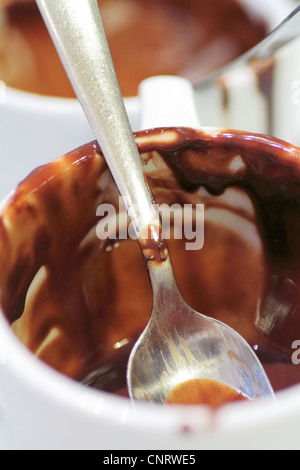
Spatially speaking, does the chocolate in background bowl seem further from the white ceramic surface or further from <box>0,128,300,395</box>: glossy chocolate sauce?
the white ceramic surface

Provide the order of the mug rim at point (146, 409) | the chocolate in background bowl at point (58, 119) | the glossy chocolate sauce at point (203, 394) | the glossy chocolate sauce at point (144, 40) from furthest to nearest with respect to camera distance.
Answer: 1. the glossy chocolate sauce at point (144, 40)
2. the chocolate in background bowl at point (58, 119)
3. the glossy chocolate sauce at point (203, 394)
4. the mug rim at point (146, 409)

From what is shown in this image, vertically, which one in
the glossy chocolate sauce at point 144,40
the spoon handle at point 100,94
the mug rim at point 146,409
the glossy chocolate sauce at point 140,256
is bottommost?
the mug rim at point 146,409

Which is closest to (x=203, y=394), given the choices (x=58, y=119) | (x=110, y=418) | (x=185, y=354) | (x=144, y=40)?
(x=185, y=354)

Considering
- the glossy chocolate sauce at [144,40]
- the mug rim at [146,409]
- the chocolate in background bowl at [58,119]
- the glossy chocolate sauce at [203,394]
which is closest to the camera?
the mug rim at [146,409]

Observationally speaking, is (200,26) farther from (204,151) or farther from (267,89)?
(204,151)

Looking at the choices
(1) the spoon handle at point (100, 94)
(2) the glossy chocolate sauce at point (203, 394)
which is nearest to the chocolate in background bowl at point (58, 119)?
(1) the spoon handle at point (100, 94)

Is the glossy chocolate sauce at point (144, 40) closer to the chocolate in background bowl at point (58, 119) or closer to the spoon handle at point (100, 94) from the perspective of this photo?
the chocolate in background bowl at point (58, 119)
